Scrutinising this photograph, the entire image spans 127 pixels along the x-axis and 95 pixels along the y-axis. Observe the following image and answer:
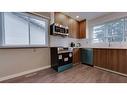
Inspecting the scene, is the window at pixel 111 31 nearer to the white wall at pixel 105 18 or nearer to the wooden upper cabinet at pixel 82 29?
the white wall at pixel 105 18

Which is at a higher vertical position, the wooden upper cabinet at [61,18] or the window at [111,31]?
Result: the wooden upper cabinet at [61,18]

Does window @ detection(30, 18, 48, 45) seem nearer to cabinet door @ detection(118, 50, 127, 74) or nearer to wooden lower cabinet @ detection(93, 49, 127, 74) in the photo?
wooden lower cabinet @ detection(93, 49, 127, 74)

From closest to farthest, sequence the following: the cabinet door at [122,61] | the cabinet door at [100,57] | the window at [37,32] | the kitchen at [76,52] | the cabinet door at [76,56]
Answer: the kitchen at [76,52], the cabinet door at [122,61], the window at [37,32], the cabinet door at [100,57], the cabinet door at [76,56]

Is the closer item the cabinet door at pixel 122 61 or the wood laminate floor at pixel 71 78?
the wood laminate floor at pixel 71 78

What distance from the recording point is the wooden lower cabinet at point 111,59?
263 centimetres

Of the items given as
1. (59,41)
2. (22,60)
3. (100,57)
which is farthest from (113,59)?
(22,60)

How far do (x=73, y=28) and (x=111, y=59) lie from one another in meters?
2.34

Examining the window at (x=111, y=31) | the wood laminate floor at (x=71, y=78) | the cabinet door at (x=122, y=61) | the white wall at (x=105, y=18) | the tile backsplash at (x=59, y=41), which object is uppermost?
the white wall at (x=105, y=18)

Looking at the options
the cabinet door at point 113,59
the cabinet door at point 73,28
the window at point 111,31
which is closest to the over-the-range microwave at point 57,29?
the cabinet door at point 73,28

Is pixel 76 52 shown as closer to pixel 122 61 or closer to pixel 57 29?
pixel 57 29

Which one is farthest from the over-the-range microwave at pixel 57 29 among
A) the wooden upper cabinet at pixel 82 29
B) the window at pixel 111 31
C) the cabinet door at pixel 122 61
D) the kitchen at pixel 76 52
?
the cabinet door at pixel 122 61

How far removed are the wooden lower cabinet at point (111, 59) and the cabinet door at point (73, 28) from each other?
1.38 meters

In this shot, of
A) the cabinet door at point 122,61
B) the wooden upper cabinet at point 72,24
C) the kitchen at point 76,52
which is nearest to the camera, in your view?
the kitchen at point 76,52
